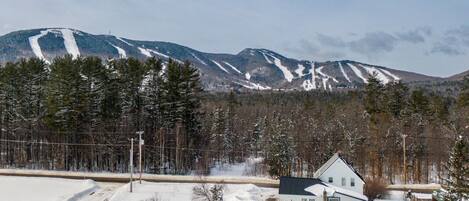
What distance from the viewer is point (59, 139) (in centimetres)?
5872

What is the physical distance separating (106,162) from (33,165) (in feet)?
27.0

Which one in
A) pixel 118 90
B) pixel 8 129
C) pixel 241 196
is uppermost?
pixel 118 90

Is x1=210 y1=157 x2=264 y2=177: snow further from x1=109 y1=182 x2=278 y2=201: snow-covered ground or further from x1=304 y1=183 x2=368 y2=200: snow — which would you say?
x1=304 y1=183 x2=368 y2=200: snow

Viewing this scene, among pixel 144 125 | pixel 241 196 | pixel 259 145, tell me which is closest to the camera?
pixel 241 196

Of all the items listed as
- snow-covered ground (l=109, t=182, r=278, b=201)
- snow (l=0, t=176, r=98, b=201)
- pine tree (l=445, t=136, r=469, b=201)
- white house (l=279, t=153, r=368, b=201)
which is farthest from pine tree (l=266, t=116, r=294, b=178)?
pine tree (l=445, t=136, r=469, b=201)

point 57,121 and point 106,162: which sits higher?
point 57,121

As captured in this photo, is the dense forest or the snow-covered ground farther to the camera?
the dense forest

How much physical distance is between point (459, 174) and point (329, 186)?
12.5m

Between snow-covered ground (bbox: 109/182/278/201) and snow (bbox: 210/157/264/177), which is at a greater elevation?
snow-covered ground (bbox: 109/182/278/201)

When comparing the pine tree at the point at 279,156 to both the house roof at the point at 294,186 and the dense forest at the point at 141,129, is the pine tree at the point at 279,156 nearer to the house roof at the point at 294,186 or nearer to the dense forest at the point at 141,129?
the dense forest at the point at 141,129

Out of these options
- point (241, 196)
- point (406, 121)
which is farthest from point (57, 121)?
point (406, 121)

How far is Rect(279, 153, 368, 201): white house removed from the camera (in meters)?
38.8

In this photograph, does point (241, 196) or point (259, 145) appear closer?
point (241, 196)

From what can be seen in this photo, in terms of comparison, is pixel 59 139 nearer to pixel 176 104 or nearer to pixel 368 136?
pixel 176 104
